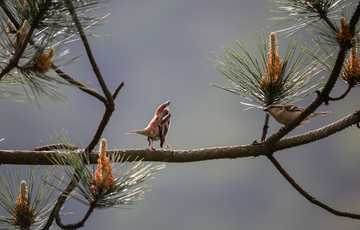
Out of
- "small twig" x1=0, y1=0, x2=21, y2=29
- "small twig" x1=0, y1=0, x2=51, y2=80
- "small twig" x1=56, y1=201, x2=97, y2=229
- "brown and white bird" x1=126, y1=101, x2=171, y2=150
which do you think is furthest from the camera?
"brown and white bird" x1=126, y1=101, x2=171, y2=150

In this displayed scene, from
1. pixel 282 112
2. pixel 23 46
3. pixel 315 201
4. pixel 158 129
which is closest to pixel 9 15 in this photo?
pixel 23 46

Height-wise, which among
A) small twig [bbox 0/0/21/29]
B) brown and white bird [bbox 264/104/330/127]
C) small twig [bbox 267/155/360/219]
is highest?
small twig [bbox 0/0/21/29]

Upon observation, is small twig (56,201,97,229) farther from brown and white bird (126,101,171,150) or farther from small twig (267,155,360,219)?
small twig (267,155,360,219)

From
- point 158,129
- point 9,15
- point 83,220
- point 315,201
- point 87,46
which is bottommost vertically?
point 315,201

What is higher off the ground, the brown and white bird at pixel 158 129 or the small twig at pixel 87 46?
the small twig at pixel 87 46

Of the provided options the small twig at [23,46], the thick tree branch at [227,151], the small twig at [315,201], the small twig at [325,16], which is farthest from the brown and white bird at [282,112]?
the small twig at [23,46]

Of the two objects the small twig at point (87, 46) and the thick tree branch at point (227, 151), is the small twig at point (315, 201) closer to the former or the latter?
the thick tree branch at point (227, 151)

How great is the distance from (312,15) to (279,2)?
162mm

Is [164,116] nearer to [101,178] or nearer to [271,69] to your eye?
[271,69]

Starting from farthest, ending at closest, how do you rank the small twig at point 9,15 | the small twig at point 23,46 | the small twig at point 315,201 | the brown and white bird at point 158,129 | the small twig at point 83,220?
the brown and white bird at point 158,129 < the small twig at point 315,201 < the small twig at point 9,15 < the small twig at point 83,220 < the small twig at point 23,46

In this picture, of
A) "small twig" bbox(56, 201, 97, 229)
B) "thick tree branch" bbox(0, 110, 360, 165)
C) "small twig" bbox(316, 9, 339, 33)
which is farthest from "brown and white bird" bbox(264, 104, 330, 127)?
"small twig" bbox(56, 201, 97, 229)

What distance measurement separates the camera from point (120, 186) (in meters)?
1.22

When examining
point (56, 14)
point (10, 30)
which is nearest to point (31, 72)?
point (56, 14)

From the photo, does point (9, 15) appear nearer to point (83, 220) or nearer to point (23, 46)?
point (23, 46)
